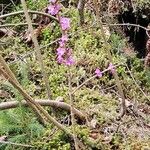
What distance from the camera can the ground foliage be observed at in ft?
8.68

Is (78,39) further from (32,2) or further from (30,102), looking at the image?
(30,102)

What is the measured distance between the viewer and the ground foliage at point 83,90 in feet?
8.68

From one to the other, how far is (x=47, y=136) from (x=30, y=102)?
392 mm

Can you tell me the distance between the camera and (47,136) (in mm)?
2713

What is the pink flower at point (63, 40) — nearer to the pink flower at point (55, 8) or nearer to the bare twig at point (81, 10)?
the pink flower at point (55, 8)

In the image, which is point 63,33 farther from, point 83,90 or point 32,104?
point 83,90

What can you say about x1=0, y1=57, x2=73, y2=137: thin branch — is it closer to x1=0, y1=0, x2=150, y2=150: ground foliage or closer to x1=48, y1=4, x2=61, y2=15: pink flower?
x1=0, y1=0, x2=150, y2=150: ground foliage

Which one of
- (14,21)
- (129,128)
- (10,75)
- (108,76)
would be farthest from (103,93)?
(14,21)

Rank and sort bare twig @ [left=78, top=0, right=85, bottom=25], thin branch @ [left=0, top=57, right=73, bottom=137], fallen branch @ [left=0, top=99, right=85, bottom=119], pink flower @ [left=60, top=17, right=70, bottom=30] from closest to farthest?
1. pink flower @ [left=60, top=17, right=70, bottom=30]
2. thin branch @ [left=0, top=57, right=73, bottom=137]
3. fallen branch @ [left=0, top=99, right=85, bottom=119]
4. bare twig @ [left=78, top=0, right=85, bottom=25]

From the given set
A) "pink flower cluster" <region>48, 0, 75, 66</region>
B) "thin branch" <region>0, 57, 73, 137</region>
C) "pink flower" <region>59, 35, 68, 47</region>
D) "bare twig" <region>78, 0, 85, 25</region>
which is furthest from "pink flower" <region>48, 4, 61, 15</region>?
"bare twig" <region>78, 0, 85, 25</region>

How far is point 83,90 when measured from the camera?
125 inches

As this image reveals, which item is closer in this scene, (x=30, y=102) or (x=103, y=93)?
(x=30, y=102)

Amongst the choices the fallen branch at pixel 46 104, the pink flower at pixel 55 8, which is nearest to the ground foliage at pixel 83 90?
the fallen branch at pixel 46 104

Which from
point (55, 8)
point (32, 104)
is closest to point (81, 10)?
point (32, 104)
